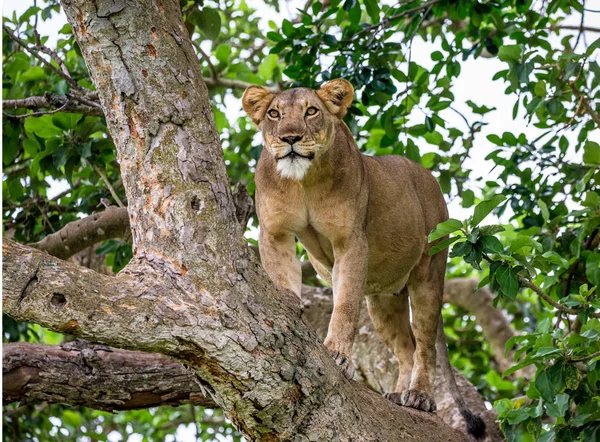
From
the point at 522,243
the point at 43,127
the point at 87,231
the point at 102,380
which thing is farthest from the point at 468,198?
the point at 43,127

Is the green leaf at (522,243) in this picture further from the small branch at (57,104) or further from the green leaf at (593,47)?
the small branch at (57,104)

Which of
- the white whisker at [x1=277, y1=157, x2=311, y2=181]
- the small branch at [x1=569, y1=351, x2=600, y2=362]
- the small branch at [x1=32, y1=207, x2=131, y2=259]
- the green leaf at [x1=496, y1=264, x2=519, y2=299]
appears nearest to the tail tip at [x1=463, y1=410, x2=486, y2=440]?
the small branch at [x1=569, y1=351, x2=600, y2=362]

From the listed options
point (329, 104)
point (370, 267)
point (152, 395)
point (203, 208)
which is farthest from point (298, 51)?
point (203, 208)

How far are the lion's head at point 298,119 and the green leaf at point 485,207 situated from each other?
105 centimetres

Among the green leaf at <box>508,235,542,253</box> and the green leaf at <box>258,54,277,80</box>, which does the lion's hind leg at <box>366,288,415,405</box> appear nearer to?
the green leaf at <box>508,235,542,253</box>

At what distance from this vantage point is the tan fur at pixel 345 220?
4.55 metres

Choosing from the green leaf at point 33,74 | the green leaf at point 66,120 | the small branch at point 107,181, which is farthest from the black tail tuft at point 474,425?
the green leaf at point 33,74

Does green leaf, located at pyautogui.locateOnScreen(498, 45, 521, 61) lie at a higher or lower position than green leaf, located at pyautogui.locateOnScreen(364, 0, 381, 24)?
lower

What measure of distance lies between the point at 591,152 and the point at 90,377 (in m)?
3.25

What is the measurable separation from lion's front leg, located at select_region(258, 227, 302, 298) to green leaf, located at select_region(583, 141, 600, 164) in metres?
1.81

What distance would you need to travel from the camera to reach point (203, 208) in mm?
3268

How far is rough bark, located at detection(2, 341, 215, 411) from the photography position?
5.06 meters

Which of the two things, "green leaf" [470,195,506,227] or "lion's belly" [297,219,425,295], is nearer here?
"green leaf" [470,195,506,227]

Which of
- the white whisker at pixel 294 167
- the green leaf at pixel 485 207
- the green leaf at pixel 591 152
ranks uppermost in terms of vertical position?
the green leaf at pixel 591 152
